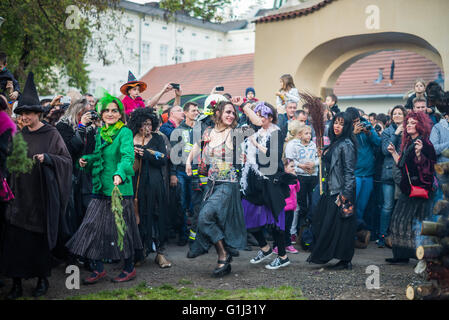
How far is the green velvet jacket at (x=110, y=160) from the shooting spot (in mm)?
6277

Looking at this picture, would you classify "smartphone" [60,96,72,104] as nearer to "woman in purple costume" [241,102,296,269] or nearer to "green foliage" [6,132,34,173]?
"woman in purple costume" [241,102,296,269]

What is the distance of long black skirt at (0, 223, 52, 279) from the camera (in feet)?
18.3

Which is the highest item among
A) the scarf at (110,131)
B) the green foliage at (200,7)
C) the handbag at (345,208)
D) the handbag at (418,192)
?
the green foliage at (200,7)

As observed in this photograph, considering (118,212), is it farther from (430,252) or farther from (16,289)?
(430,252)

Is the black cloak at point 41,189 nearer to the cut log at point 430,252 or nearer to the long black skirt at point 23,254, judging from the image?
the long black skirt at point 23,254

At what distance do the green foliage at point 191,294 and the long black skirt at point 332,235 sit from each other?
1.24 m

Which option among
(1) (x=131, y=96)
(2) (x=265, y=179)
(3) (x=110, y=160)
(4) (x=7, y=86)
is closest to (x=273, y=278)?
(2) (x=265, y=179)

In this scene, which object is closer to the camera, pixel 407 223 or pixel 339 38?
pixel 407 223

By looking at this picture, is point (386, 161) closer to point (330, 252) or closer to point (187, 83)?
point (330, 252)

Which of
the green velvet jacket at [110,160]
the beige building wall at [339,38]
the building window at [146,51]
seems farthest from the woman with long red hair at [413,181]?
the building window at [146,51]

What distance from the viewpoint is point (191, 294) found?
19.0 ft

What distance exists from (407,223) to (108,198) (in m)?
3.95

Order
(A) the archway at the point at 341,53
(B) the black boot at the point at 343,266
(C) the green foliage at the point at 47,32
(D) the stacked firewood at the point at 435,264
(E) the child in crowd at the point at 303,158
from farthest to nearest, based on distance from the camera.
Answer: (A) the archway at the point at 341,53 → (C) the green foliage at the point at 47,32 → (E) the child in crowd at the point at 303,158 → (B) the black boot at the point at 343,266 → (D) the stacked firewood at the point at 435,264
